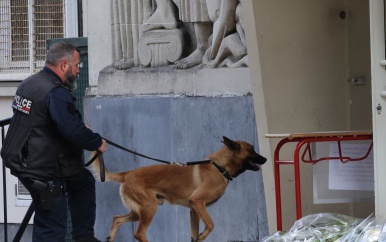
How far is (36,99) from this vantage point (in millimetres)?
8711

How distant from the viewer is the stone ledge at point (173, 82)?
31.3 feet

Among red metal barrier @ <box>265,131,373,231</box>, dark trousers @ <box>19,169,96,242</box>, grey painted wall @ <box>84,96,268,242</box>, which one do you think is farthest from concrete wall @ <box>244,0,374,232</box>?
dark trousers @ <box>19,169,96,242</box>

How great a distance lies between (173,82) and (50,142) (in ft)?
5.19

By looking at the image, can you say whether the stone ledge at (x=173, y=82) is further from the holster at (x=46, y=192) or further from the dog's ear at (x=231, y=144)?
the holster at (x=46, y=192)

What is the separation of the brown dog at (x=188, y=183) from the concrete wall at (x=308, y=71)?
1.54ft

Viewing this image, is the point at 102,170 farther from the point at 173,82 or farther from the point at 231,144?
the point at 173,82

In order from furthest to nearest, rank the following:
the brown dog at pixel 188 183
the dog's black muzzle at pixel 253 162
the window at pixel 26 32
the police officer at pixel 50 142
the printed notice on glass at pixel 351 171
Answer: the window at pixel 26 32, the brown dog at pixel 188 183, the police officer at pixel 50 142, the dog's black muzzle at pixel 253 162, the printed notice on glass at pixel 351 171

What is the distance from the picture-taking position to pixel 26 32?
514 inches

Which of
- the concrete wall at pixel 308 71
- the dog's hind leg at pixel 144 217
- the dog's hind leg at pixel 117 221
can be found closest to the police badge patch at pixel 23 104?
the dog's hind leg at pixel 144 217

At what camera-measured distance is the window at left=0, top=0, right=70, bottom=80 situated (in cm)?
1280

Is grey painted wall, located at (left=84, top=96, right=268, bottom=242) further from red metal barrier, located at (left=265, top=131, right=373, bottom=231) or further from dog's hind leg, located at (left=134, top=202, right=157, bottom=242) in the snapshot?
red metal barrier, located at (left=265, top=131, right=373, bottom=231)

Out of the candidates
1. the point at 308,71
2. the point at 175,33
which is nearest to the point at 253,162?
the point at 308,71

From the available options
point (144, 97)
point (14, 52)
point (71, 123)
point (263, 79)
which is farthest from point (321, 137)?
point (14, 52)

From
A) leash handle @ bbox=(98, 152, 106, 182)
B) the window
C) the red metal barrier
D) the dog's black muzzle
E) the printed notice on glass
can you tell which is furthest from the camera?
the window
